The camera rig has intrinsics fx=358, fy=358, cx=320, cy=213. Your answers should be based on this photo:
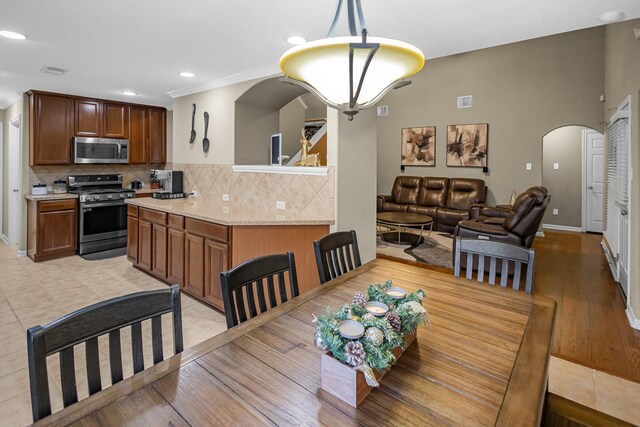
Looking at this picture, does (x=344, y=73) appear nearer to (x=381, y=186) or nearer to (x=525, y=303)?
(x=525, y=303)

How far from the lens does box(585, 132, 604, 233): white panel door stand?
267 inches

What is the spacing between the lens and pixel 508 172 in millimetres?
6711

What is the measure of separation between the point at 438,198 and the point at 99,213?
578cm

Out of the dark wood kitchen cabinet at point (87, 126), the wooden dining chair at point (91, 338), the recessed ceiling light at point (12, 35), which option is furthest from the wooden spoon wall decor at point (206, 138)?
the wooden dining chair at point (91, 338)

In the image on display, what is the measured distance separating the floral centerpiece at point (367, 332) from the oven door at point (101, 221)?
16.6 ft

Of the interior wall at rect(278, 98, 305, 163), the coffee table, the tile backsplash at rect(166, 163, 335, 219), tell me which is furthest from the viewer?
the interior wall at rect(278, 98, 305, 163)

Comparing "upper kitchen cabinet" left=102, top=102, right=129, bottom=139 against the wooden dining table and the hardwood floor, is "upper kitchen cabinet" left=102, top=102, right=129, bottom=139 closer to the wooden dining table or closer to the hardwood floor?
the wooden dining table

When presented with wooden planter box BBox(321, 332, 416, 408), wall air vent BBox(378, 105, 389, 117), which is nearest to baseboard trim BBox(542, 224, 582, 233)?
wall air vent BBox(378, 105, 389, 117)

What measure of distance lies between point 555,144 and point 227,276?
802 cm

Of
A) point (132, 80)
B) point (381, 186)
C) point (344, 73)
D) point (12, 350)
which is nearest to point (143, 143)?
point (132, 80)

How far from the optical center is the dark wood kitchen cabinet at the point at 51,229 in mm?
4672

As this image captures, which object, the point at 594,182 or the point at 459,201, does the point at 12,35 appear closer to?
the point at 459,201

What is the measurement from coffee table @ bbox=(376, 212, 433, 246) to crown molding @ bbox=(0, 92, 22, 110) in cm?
530

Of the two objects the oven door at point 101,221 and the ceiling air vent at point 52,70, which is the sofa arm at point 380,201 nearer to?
the oven door at point 101,221
